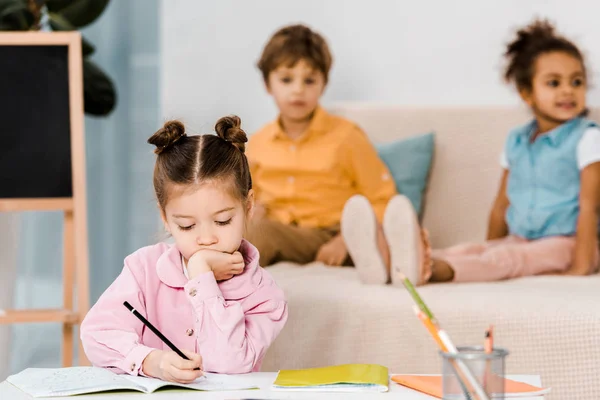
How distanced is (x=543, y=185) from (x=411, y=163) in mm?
350

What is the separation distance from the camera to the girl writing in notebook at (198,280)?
105 cm

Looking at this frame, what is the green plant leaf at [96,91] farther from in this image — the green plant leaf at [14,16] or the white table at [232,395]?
the white table at [232,395]

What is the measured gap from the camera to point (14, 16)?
8.12 feet

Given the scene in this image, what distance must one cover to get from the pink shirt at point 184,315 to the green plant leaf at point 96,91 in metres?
1.63

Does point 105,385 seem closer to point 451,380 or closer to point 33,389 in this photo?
point 33,389

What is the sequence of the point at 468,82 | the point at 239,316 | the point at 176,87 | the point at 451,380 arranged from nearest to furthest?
the point at 451,380 → the point at 239,316 → the point at 468,82 → the point at 176,87

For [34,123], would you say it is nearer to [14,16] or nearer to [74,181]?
[74,181]

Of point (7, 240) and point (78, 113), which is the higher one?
point (78, 113)

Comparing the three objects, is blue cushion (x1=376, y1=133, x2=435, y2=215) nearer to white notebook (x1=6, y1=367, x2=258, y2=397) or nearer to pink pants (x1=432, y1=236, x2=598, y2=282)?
pink pants (x1=432, y1=236, x2=598, y2=282)

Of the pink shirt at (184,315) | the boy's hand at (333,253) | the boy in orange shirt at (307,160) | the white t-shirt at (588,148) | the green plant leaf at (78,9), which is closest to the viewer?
the pink shirt at (184,315)

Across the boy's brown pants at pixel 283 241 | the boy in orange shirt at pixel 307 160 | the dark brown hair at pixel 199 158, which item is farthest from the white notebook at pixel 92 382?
the boy in orange shirt at pixel 307 160

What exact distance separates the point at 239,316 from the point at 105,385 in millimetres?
234

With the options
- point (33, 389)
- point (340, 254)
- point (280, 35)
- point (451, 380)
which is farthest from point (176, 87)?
point (451, 380)

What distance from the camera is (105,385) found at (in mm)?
882
